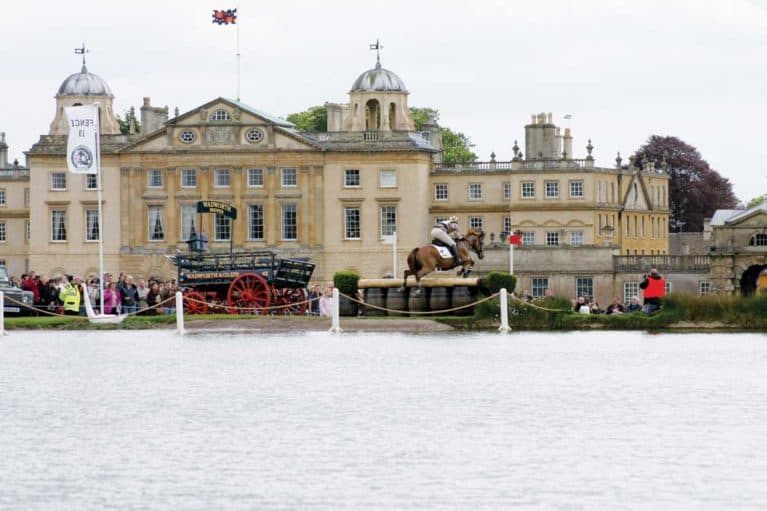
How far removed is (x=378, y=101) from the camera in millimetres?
104000

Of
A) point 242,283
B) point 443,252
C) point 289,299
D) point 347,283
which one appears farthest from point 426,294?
point 242,283

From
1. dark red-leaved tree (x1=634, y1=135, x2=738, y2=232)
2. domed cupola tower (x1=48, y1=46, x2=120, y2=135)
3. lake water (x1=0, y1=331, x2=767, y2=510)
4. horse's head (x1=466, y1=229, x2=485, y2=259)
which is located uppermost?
domed cupola tower (x1=48, y1=46, x2=120, y2=135)

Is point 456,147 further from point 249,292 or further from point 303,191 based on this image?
point 249,292

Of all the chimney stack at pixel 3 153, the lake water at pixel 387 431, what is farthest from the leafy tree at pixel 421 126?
the lake water at pixel 387 431

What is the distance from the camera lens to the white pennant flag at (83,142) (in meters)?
50.7

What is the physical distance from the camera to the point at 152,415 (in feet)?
71.7

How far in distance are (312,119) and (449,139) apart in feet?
31.3

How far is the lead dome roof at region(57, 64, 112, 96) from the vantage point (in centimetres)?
10719

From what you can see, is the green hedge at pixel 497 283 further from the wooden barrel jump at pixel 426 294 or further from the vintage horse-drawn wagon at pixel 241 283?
the vintage horse-drawn wagon at pixel 241 283

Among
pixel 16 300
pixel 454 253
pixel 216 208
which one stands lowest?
pixel 16 300

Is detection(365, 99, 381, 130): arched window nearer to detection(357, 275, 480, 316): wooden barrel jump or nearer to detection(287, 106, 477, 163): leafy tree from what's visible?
detection(287, 106, 477, 163): leafy tree

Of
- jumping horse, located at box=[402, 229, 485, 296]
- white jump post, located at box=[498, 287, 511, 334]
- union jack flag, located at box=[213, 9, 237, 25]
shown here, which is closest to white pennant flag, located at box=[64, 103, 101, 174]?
jumping horse, located at box=[402, 229, 485, 296]

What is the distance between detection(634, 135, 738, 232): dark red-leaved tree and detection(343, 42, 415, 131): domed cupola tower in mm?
26077

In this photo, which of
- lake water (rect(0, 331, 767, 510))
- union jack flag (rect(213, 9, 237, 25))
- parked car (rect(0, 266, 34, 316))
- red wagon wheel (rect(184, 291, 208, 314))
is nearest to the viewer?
lake water (rect(0, 331, 767, 510))
